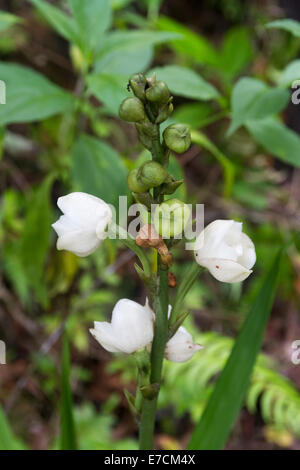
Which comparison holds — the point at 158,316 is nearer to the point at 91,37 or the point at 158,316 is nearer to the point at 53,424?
the point at 91,37

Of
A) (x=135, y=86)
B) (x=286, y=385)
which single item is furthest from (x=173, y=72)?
(x=286, y=385)

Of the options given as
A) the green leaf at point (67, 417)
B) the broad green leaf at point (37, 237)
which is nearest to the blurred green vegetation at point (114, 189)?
the broad green leaf at point (37, 237)

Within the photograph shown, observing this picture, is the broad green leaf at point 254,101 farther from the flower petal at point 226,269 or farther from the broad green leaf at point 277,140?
the flower petal at point 226,269

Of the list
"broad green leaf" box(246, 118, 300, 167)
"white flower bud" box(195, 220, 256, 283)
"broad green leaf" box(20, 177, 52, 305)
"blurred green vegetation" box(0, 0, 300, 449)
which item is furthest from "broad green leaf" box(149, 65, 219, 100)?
"white flower bud" box(195, 220, 256, 283)

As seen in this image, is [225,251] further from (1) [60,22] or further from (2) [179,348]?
(1) [60,22]

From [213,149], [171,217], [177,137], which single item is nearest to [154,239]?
[171,217]

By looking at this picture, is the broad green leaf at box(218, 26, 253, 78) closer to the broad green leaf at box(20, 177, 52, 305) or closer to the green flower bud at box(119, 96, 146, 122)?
the broad green leaf at box(20, 177, 52, 305)
